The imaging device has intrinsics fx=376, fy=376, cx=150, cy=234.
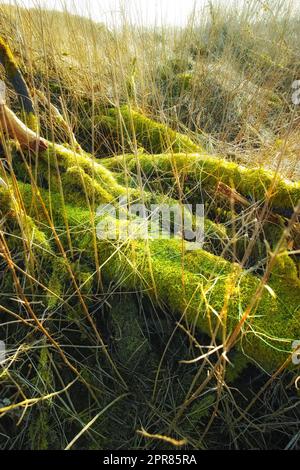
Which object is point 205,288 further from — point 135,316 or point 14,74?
point 14,74

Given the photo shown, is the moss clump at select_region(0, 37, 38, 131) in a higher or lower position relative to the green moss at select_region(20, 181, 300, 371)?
higher

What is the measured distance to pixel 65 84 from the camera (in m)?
3.06

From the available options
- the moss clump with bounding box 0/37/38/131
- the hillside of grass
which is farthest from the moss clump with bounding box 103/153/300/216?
the moss clump with bounding box 0/37/38/131

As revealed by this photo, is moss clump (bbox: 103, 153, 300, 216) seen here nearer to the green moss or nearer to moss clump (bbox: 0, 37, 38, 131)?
the green moss

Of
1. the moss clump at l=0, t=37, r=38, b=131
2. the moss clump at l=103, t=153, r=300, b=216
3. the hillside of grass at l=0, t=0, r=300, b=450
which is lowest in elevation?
the hillside of grass at l=0, t=0, r=300, b=450

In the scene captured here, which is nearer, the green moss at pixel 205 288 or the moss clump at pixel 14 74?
the green moss at pixel 205 288

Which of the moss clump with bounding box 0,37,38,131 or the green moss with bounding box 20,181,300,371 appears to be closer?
the green moss with bounding box 20,181,300,371

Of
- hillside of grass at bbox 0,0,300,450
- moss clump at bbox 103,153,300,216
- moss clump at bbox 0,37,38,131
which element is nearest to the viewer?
hillside of grass at bbox 0,0,300,450

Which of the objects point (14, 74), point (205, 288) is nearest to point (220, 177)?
point (205, 288)

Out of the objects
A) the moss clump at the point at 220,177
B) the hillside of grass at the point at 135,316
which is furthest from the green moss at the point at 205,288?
the moss clump at the point at 220,177

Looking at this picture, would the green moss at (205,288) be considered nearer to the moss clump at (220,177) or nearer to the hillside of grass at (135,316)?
the hillside of grass at (135,316)

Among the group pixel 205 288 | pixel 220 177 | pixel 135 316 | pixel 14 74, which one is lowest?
pixel 135 316
